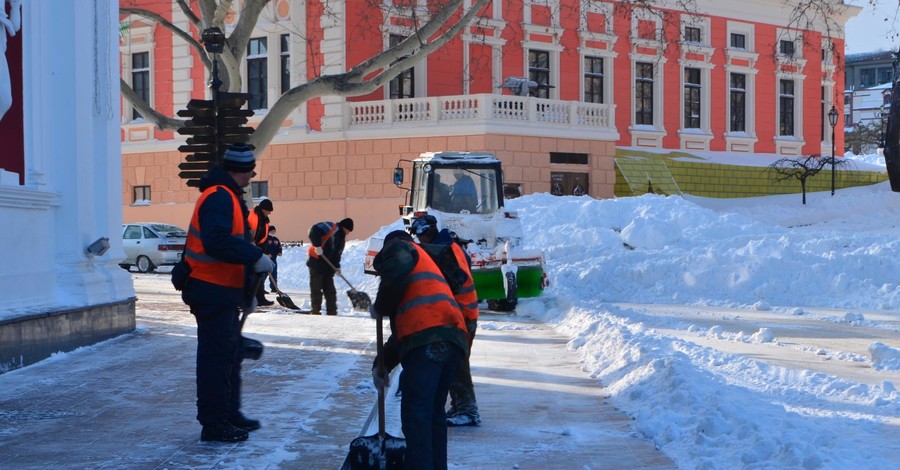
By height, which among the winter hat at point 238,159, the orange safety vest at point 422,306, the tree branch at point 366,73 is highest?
the tree branch at point 366,73

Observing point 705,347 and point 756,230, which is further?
point 756,230

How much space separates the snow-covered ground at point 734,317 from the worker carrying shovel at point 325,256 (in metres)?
3.35

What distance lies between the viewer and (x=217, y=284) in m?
7.76

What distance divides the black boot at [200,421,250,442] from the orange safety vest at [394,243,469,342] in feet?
5.57

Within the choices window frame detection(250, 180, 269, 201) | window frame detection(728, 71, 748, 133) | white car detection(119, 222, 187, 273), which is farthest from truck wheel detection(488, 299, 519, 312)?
window frame detection(728, 71, 748, 133)

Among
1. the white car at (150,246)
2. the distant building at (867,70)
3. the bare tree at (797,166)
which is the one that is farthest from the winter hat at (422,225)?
the distant building at (867,70)

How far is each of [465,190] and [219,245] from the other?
571 inches

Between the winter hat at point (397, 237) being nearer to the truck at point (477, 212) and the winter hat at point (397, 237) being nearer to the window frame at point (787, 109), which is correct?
the truck at point (477, 212)

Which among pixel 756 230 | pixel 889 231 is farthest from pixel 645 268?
pixel 889 231

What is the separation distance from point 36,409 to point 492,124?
2683 cm

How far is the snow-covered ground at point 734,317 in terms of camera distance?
8.46 metres

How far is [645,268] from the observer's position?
24531mm

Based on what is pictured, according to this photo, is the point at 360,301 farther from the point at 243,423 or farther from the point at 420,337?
the point at 420,337

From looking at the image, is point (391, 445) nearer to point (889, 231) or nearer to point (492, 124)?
point (889, 231)
